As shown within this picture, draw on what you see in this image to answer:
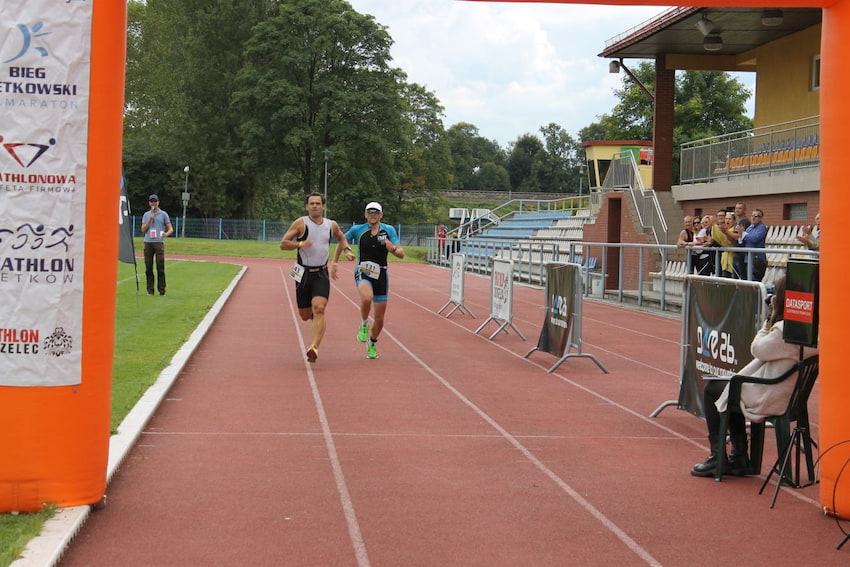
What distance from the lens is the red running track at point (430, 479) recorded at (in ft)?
17.3

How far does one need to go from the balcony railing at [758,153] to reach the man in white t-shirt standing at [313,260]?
1391 cm

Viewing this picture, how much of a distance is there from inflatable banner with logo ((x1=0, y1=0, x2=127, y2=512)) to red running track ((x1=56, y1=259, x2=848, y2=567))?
0.51 meters

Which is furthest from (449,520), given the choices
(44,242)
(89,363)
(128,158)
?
(128,158)

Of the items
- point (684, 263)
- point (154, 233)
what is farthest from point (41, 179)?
point (684, 263)

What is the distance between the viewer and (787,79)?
29484mm

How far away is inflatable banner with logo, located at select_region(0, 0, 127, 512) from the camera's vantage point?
546cm

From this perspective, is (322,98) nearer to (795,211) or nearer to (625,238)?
(625,238)

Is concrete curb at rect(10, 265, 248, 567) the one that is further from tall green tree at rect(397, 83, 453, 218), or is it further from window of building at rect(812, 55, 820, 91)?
tall green tree at rect(397, 83, 453, 218)

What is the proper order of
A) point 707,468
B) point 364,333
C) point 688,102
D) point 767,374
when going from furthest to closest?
point 688,102 → point 364,333 → point 707,468 → point 767,374

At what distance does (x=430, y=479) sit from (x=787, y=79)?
26046 millimetres

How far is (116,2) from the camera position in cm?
563

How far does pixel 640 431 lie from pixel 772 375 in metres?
2.15

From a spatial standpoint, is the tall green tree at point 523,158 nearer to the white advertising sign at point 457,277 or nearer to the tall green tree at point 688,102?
the tall green tree at point 688,102

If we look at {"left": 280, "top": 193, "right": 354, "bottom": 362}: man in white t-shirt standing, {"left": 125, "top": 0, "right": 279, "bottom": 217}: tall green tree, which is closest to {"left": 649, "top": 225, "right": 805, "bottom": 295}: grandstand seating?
{"left": 280, "top": 193, "right": 354, "bottom": 362}: man in white t-shirt standing
